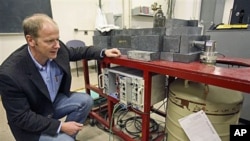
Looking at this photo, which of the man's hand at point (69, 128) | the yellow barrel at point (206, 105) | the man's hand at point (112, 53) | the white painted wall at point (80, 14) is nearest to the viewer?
the yellow barrel at point (206, 105)

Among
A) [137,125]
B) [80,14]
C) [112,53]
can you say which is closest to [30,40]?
[112,53]

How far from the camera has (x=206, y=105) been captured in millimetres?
839

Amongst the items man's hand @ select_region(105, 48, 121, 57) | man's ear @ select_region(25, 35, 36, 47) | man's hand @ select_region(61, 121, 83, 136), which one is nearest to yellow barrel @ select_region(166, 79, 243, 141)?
man's hand @ select_region(105, 48, 121, 57)

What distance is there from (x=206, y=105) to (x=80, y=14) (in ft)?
10.9

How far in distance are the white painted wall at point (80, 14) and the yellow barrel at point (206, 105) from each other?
2.89m

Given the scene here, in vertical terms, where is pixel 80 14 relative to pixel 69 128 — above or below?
above

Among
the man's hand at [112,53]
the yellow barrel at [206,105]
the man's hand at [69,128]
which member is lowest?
the man's hand at [69,128]

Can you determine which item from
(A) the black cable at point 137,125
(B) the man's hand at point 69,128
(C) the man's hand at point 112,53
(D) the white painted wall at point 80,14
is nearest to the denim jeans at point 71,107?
(B) the man's hand at point 69,128

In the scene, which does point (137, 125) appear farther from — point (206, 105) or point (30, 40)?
point (30, 40)

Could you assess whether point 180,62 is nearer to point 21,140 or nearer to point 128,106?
point 128,106

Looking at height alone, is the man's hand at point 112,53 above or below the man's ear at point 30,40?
below

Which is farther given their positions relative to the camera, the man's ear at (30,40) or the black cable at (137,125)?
the black cable at (137,125)

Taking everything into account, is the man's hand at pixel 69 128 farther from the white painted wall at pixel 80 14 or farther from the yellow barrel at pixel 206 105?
the white painted wall at pixel 80 14

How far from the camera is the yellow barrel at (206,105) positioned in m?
0.84
